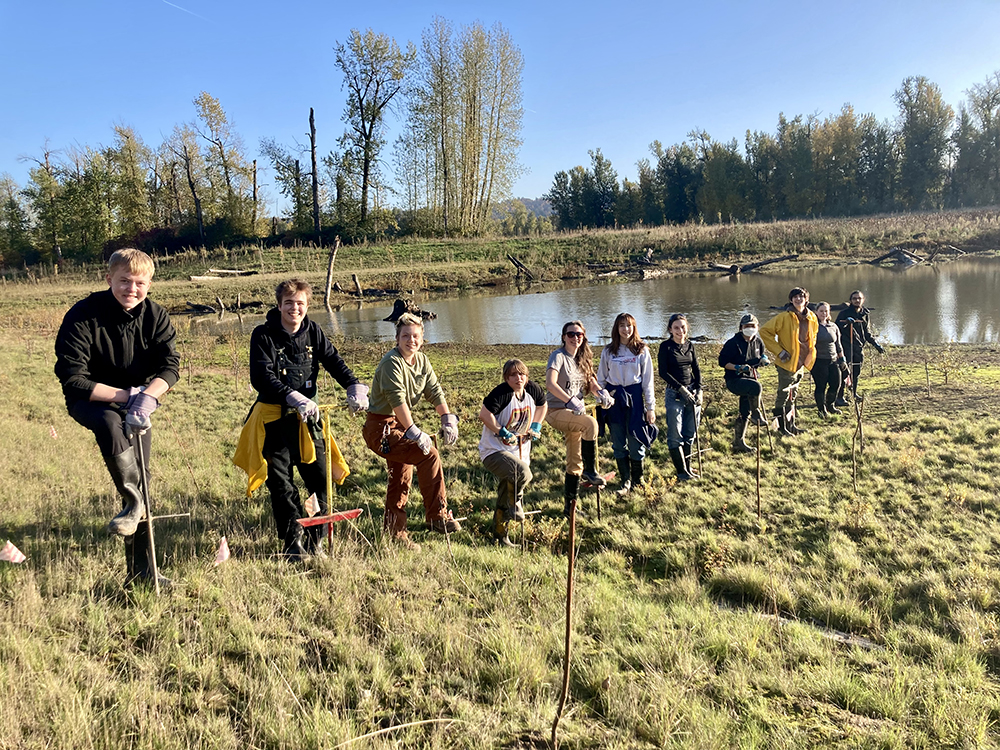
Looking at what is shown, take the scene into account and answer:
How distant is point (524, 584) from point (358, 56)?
157 ft

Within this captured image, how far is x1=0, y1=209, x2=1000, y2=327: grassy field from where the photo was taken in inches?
1273

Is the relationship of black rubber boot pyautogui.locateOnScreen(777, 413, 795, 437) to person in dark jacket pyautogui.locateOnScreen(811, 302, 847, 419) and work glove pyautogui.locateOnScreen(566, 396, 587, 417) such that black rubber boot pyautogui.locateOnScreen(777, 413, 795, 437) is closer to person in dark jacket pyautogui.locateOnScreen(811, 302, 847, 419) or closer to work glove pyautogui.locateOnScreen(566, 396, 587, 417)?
person in dark jacket pyautogui.locateOnScreen(811, 302, 847, 419)

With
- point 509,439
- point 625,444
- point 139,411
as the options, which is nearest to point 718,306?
point 625,444

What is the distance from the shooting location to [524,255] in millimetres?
39344

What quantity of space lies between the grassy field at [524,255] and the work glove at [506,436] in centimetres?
2606

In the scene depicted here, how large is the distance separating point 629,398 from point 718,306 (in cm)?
1686

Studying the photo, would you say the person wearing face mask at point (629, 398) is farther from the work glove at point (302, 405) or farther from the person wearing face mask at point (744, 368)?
the work glove at point (302, 405)

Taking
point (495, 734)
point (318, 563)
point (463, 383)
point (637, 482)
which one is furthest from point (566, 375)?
point (463, 383)

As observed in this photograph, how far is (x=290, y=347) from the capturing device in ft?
13.7

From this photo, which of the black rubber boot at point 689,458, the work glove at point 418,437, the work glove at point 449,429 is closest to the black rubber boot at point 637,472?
the black rubber boot at point 689,458

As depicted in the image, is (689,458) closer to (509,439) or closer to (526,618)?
(509,439)

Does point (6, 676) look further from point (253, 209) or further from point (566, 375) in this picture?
point (253, 209)

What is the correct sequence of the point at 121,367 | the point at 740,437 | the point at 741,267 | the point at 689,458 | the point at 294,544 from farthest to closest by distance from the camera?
the point at 741,267
the point at 740,437
the point at 689,458
the point at 294,544
the point at 121,367

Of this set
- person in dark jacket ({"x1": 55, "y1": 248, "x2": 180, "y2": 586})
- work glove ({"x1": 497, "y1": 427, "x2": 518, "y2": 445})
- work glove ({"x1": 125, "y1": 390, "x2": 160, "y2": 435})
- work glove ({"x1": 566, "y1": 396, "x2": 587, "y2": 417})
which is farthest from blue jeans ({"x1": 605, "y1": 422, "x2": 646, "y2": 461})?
work glove ({"x1": 125, "y1": 390, "x2": 160, "y2": 435})
